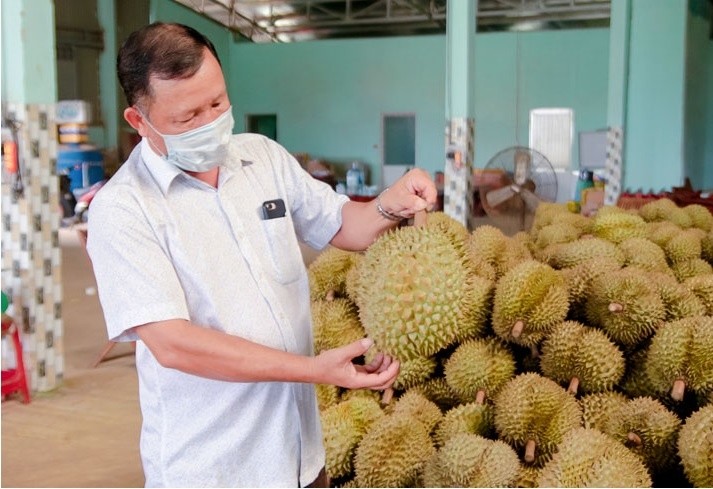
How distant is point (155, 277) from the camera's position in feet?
4.11

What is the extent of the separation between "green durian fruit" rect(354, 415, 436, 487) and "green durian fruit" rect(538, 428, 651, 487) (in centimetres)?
30

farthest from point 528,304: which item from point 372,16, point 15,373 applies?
point 372,16

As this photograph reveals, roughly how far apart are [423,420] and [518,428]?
244 mm

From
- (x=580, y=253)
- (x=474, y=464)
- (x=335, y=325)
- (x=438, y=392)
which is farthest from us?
(x=580, y=253)

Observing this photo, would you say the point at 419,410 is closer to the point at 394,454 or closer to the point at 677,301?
the point at 394,454

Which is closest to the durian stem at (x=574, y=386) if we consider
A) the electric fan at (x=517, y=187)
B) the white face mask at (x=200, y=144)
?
the white face mask at (x=200, y=144)

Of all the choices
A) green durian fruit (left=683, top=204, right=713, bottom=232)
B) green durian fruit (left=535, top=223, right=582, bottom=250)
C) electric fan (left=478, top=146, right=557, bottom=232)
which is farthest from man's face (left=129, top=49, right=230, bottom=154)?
electric fan (left=478, top=146, right=557, bottom=232)

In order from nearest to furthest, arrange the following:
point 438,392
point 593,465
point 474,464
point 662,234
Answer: point 593,465 → point 474,464 → point 438,392 → point 662,234

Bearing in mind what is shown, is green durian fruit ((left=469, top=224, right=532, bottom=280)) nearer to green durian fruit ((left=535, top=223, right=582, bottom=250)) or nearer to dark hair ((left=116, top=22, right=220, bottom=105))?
green durian fruit ((left=535, top=223, right=582, bottom=250))

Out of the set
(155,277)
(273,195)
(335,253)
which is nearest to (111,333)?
(155,277)

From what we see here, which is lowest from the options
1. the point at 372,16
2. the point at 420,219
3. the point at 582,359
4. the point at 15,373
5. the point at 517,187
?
the point at 15,373

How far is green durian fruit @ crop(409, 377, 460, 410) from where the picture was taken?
2018mm

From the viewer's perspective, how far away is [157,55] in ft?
4.12

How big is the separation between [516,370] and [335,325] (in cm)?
51
